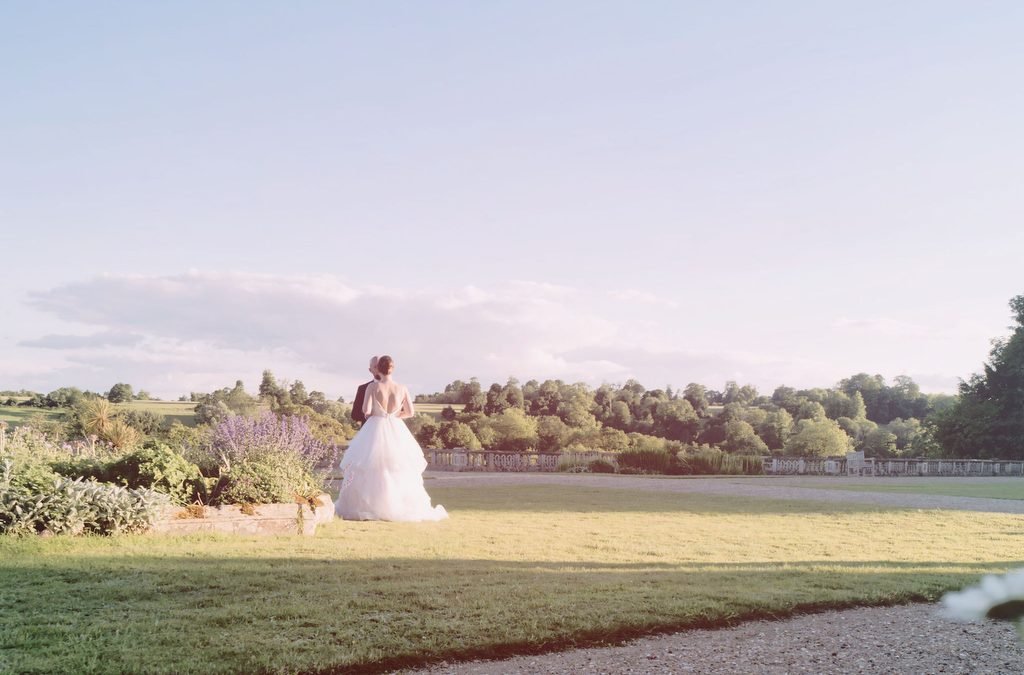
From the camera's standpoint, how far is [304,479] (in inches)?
443

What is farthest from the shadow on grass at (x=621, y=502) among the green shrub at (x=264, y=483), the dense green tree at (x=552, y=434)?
the dense green tree at (x=552, y=434)

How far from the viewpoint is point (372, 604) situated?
606cm

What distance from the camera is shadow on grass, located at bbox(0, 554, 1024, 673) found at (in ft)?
16.0

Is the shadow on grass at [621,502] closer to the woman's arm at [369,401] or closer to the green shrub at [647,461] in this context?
the woman's arm at [369,401]

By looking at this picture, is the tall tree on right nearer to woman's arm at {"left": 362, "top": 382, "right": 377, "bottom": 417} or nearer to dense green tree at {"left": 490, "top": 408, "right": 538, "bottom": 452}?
dense green tree at {"left": 490, "top": 408, "right": 538, "bottom": 452}

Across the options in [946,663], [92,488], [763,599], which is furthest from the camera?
[92,488]

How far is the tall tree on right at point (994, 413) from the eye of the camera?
41406mm

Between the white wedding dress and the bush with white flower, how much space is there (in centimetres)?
1095

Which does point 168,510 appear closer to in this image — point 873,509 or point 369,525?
point 369,525

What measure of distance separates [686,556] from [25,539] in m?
6.80

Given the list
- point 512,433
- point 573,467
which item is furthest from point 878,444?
point 573,467

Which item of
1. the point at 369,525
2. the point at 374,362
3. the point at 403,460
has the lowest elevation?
the point at 369,525

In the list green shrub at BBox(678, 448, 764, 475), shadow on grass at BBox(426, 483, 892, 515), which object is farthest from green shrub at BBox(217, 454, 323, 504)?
green shrub at BBox(678, 448, 764, 475)

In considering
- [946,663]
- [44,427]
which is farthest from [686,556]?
[44,427]
